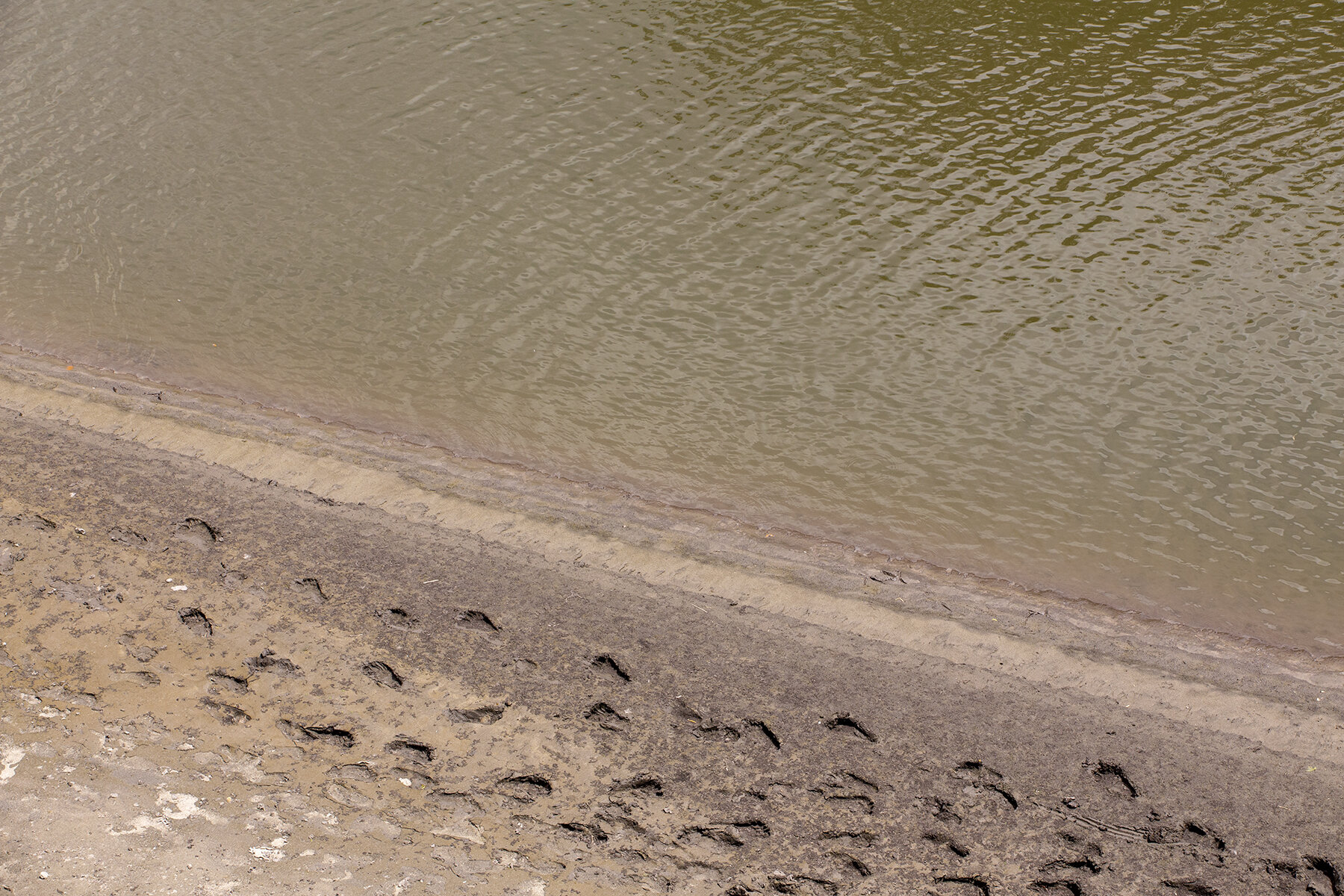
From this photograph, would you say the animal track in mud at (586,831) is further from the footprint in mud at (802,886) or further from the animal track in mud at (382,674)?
the animal track in mud at (382,674)

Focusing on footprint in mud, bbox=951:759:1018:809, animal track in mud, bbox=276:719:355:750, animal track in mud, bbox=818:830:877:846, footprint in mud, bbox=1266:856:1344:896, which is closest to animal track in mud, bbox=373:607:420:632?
animal track in mud, bbox=276:719:355:750

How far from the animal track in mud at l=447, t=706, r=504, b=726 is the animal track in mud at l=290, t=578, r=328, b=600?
0.84 m

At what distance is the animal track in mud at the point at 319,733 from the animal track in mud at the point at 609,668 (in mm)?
892

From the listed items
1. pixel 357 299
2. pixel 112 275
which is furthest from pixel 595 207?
pixel 112 275

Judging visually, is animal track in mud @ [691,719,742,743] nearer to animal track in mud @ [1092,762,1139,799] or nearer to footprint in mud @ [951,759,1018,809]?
footprint in mud @ [951,759,1018,809]

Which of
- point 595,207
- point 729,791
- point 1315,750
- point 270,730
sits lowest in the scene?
point 1315,750

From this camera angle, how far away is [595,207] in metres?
6.87

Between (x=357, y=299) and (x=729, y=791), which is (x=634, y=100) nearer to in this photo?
(x=357, y=299)

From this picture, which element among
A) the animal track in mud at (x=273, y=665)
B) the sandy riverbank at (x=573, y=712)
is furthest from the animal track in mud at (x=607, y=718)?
the animal track in mud at (x=273, y=665)

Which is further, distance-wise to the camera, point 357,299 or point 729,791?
point 357,299

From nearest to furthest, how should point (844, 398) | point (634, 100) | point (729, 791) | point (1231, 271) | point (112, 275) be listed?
point (729, 791)
point (844, 398)
point (1231, 271)
point (112, 275)
point (634, 100)

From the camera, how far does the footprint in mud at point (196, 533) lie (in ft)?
14.7

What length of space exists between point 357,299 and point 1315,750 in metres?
5.18

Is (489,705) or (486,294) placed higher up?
(486,294)
